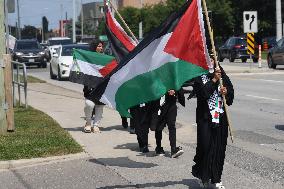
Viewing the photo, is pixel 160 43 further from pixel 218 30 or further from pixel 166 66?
pixel 218 30

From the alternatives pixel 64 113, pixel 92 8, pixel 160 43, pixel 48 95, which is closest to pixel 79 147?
pixel 160 43

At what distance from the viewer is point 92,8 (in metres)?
152

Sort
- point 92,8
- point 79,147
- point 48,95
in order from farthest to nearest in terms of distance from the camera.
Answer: point 92,8 → point 48,95 → point 79,147

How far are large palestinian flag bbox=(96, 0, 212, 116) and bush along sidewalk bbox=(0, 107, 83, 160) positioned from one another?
9.26 ft

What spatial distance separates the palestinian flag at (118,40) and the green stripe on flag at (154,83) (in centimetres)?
254

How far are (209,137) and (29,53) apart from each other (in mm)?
35328

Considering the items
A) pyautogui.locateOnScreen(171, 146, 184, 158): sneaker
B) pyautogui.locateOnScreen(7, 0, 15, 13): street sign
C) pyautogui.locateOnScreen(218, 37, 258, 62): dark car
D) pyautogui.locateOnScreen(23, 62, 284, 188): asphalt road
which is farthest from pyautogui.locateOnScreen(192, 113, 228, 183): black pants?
pyautogui.locateOnScreen(218, 37, 258, 62): dark car

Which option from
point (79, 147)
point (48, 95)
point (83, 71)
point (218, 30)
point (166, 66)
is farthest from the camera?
point (218, 30)

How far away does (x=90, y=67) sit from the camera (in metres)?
12.2

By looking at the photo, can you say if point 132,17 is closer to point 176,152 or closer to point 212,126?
point 176,152

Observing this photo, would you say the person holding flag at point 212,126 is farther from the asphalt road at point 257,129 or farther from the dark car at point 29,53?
the dark car at point 29,53

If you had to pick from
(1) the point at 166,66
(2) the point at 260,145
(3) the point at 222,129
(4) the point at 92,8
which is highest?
(4) the point at 92,8

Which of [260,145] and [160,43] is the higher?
[160,43]

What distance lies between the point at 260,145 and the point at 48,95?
11857mm
